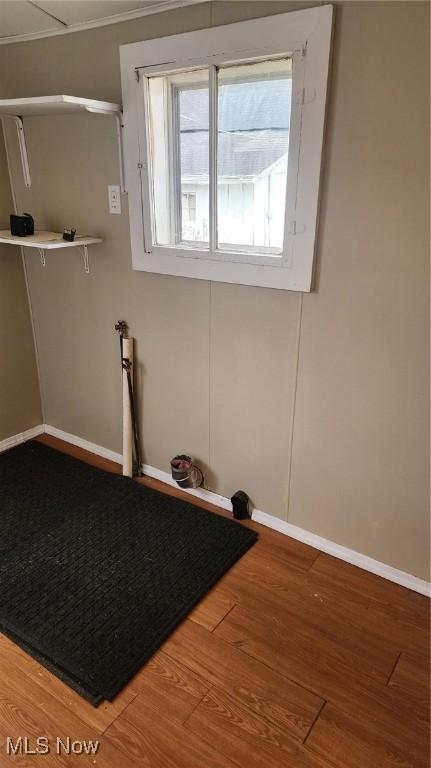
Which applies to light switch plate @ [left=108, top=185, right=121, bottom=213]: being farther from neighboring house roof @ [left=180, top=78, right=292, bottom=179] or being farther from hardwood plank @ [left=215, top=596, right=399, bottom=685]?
hardwood plank @ [left=215, top=596, right=399, bottom=685]

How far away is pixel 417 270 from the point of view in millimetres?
1573

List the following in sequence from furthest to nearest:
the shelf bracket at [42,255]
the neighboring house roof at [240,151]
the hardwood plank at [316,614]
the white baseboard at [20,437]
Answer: the white baseboard at [20,437] < the shelf bracket at [42,255] < the neighboring house roof at [240,151] < the hardwood plank at [316,614]

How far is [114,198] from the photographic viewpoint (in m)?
2.22

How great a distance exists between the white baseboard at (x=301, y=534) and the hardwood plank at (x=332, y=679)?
45 cm

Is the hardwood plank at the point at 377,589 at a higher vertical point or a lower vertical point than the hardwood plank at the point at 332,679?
higher

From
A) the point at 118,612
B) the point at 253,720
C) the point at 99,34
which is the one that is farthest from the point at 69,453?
the point at 99,34

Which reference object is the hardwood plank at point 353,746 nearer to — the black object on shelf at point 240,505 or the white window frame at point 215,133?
the black object on shelf at point 240,505

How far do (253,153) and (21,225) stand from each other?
120 cm

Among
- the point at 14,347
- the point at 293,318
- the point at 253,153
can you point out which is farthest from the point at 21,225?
the point at 293,318

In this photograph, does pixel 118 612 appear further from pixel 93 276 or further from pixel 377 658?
pixel 93 276

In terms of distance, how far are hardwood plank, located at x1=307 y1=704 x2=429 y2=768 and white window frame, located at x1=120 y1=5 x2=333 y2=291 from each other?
1398 mm

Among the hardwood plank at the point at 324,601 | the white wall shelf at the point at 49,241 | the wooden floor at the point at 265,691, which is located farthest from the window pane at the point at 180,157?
the wooden floor at the point at 265,691

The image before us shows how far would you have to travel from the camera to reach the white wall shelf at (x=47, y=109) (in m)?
1.85

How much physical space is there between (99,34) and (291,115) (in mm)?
987
